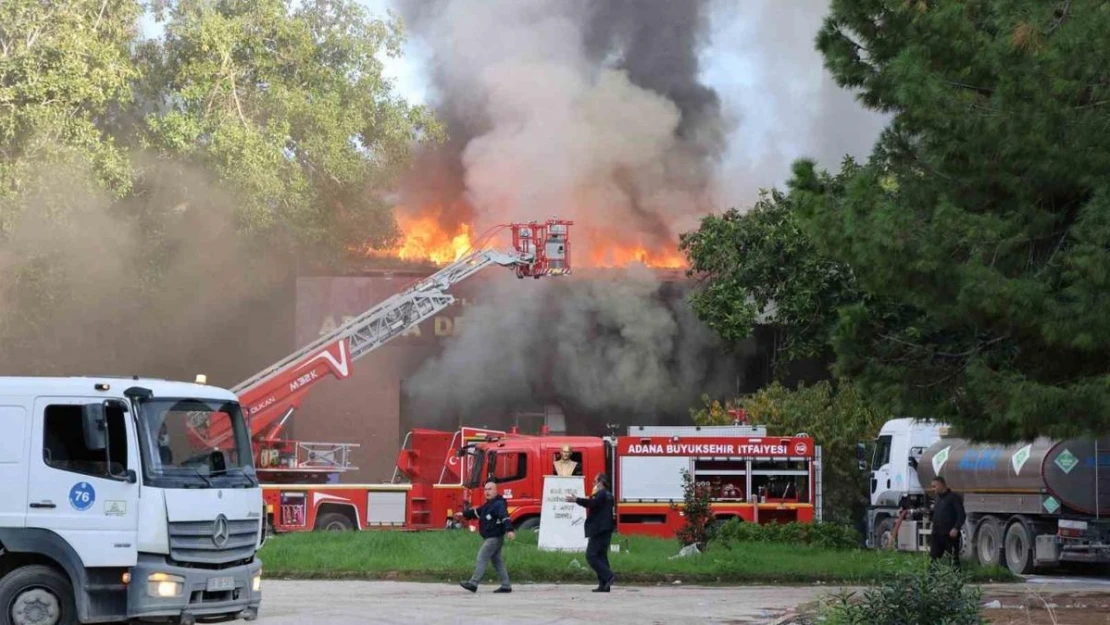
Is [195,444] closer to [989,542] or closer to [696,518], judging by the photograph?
[696,518]

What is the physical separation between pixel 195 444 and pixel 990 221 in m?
7.31

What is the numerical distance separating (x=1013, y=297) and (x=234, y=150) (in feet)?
84.6

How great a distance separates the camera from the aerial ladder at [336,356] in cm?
2811

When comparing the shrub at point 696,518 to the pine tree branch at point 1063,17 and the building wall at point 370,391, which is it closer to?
the pine tree branch at point 1063,17

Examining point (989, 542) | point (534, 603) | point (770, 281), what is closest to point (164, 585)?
point (534, 603)

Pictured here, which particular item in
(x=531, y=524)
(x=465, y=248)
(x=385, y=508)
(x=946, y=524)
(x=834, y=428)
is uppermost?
(x=465, y=248)

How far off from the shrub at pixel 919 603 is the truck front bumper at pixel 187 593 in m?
5.21

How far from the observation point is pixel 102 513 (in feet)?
38.9

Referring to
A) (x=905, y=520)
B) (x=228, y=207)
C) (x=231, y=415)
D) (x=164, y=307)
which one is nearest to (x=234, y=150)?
(x=228, y=207)

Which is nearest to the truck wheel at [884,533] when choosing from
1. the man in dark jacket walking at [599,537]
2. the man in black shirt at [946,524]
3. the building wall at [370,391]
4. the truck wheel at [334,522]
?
the man in black shirt at [946,524]

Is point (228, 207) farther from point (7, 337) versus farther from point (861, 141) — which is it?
point (861, 141)

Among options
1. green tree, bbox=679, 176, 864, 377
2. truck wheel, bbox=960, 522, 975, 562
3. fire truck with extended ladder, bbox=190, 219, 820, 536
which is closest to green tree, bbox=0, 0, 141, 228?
fire truck with extended ladder, bbox=190, 219, 820, 536

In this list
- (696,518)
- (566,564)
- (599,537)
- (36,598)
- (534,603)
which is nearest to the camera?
(36,598)

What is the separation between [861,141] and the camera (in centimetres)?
3822
